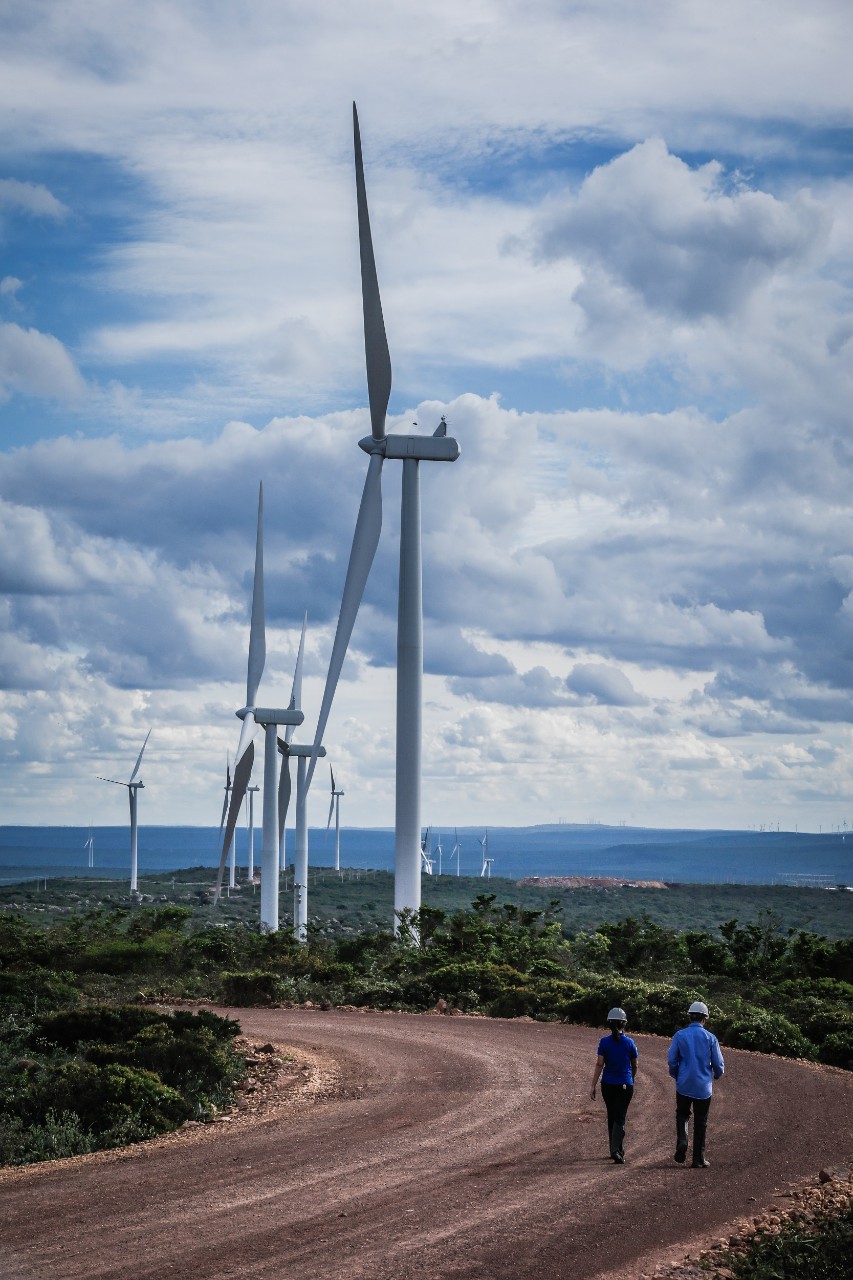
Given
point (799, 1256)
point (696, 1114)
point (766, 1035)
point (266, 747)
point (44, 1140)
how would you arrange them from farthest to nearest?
point (266, 747), point (766, 1035), point (44, 1140), point (696, 1114), point (799, 1256)

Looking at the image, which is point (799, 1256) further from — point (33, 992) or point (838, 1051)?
point (33, 992)

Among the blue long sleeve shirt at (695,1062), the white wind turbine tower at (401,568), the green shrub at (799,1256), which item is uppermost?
the white wind turbine tower at (401,568)

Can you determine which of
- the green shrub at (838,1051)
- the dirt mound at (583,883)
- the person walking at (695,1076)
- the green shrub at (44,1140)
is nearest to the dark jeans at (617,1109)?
the person walking at (695,1076)

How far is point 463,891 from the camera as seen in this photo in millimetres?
166375

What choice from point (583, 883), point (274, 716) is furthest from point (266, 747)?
point (583, 883)

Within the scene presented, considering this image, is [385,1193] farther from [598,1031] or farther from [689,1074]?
[598,1031]

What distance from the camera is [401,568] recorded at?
4525 centimetres

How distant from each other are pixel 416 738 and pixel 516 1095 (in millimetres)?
21329

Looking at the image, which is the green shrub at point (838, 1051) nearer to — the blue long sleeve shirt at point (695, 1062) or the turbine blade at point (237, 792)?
the blue long sleeve shirt at point (695, 1062)

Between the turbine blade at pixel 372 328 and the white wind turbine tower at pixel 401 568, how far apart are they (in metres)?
0.03

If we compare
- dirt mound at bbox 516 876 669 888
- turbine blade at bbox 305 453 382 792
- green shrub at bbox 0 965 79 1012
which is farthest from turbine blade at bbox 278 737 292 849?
dirt mound at bbox 516 876 669 888

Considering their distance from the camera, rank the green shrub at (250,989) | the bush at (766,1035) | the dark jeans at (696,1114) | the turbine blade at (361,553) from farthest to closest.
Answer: the turbine blade at (361,553) < the green shrub at (250,989) < the bush at (766,1035) < the dark jeans at (696,1114)

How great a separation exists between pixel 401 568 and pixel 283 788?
3069cm

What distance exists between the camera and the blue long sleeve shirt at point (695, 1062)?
18.8 meters
